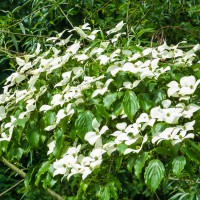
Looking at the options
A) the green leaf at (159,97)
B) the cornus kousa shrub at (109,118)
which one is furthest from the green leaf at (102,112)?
the green leaf at (159,97)

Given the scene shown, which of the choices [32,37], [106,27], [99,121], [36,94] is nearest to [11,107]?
[36,94]

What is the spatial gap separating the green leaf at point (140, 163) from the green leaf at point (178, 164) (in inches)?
2.9

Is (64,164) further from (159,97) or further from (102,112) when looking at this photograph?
(159,97)

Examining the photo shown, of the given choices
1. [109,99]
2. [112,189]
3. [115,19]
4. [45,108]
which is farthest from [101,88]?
[115,19]

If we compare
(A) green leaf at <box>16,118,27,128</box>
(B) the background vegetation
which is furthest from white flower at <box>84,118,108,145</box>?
(B) the background vegetation

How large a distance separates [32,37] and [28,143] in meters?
0.79

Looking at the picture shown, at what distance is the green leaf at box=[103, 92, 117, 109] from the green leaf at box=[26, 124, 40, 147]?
230mm

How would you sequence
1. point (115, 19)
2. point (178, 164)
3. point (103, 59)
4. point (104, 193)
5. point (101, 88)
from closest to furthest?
point (178, 164), point (104, 193), point (101, 88), point (103, 59), point (115, 19)

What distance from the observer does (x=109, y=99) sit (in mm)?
1316

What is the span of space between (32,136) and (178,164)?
452mm

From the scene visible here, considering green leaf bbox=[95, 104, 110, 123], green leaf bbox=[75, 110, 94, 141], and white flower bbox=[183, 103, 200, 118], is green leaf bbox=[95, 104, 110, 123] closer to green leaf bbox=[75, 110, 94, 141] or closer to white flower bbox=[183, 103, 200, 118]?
green leaf bbox=[75, 110, 94, 141]

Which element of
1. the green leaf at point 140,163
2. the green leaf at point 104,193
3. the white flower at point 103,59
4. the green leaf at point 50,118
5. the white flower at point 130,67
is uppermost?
the white flower at point 130,67

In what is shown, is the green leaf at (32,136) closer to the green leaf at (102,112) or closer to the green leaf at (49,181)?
the green leaf at (49,181)

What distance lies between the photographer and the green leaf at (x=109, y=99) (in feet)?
4.29
